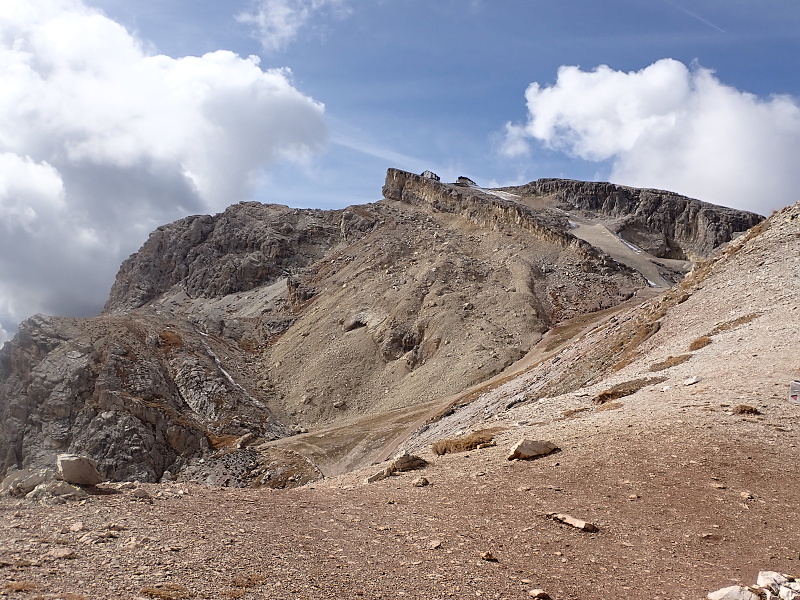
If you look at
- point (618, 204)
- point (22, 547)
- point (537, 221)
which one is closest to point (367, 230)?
point (537, 221)

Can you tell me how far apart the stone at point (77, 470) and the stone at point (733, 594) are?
448 inches

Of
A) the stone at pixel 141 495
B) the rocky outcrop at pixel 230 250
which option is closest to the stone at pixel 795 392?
the stone at pixel 141 495

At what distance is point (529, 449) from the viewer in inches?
596

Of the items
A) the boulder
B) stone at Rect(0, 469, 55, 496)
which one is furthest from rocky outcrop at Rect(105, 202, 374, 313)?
stone at Rect(0, 469, 55, 496)

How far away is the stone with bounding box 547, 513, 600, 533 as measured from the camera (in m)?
11.2

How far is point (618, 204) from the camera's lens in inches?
5231

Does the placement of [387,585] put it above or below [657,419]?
below

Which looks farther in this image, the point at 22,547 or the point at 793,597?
the point at 22,547

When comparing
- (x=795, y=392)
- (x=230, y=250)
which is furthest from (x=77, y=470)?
(x=230, y=250)

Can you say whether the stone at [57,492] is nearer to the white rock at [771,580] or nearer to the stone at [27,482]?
the stone at [27,482]

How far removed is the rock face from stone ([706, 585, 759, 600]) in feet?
124

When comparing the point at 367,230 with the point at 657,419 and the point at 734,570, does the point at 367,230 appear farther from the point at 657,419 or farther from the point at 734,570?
the point at 734,570

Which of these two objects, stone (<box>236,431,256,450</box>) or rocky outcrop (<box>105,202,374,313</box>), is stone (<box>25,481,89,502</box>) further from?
rocky outcrop (<box>105,202,374,313</box>)

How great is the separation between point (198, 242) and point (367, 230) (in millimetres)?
33658
